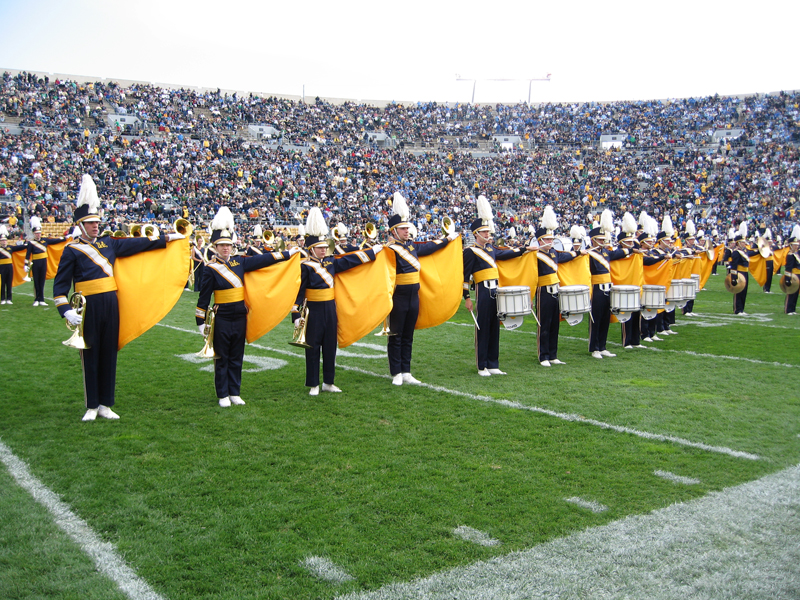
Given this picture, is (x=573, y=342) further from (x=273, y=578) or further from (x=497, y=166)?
(x=497, y=166)

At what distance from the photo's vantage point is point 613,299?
31.0 ft

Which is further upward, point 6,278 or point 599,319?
point 599,319

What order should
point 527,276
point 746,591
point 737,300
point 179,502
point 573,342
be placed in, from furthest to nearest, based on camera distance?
point 737,300 → point 573,342 → point 527,276 → point 179,502 → point 746,591

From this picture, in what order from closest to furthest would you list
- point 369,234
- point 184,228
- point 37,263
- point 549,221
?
point 184,228
point 369,234
point 549,221
point 37,263

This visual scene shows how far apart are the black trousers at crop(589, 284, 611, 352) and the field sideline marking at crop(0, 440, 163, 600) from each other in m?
7.41

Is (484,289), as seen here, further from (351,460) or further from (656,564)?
(656,564)

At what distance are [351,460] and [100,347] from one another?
8.87 feet

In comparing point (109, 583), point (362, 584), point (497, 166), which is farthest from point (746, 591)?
point (497, 166)

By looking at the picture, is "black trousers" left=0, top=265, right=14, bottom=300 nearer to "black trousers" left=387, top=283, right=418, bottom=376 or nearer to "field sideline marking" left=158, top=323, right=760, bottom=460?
"field sideline marking" left=158, top=323, right=760, bottom=460

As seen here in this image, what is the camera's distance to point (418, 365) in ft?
28.9

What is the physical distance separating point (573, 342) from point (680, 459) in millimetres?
5963

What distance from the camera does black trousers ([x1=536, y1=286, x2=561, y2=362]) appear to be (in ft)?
28.9

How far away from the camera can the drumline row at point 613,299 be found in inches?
318

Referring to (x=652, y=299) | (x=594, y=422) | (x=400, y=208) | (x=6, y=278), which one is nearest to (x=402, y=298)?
(x=400, y=208)
